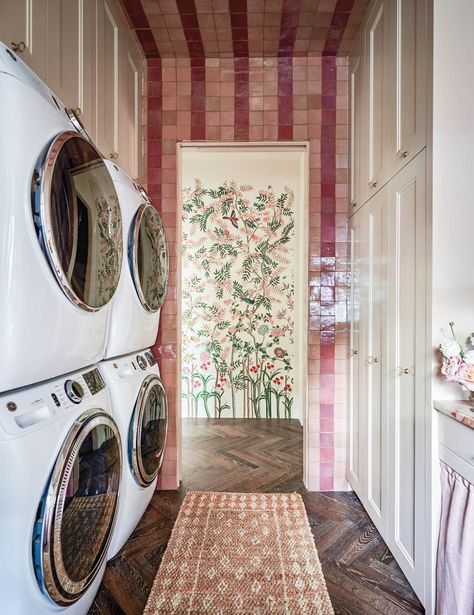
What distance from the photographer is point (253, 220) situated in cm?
333

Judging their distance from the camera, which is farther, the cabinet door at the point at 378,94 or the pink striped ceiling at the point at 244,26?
the pink striped ceiling at the point at 244,26

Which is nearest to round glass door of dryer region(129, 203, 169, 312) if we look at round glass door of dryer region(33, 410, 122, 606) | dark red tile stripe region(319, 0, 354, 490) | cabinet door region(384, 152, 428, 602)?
round glass door of dryer region(33, 410, 122, 606)

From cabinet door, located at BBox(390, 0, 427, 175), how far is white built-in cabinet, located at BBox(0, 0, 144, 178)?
1269mm

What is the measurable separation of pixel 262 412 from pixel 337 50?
283 cm

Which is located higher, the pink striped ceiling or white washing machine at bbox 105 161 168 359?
the pink striped ceiling

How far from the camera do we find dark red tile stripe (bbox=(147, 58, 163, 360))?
2.17 m

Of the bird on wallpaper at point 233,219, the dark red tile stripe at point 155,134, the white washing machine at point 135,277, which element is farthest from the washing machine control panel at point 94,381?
the bird on wallpaper at point 233,219

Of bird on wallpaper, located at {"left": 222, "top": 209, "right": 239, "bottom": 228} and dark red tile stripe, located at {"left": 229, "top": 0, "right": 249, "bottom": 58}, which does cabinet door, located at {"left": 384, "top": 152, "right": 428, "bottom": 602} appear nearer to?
dark red tile stripe, located at {"left": 229, "top": 0, "right": 249, "bottom": 58}

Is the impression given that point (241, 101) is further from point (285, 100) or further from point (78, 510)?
point (78, 510)

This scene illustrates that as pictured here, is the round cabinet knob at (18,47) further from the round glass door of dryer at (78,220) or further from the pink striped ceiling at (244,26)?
the pink striped ceiling at (244,26)

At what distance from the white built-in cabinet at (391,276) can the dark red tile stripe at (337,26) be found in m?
0.10

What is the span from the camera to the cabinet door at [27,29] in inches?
39.7

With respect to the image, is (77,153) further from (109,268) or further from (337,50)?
(337,50)

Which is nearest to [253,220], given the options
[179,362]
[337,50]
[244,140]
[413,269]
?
[244,140]
